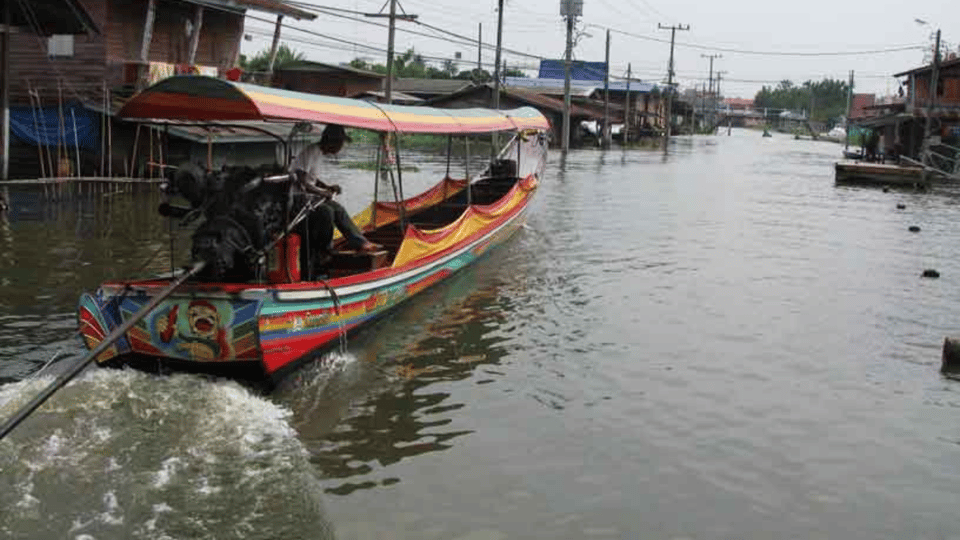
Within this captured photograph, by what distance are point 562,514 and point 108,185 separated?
717 inches

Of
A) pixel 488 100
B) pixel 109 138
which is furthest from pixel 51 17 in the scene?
pixel 488 100

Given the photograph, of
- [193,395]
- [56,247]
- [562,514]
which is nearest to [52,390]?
[193,395]

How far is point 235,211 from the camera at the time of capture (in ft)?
26.8

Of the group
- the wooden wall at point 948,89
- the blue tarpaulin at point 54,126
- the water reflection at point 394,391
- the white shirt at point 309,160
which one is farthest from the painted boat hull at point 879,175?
the white shirt at point 309,160

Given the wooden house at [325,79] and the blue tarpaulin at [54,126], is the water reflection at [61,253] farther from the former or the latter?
the wooden house at [325,79]

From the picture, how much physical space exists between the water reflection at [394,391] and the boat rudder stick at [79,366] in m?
1.42

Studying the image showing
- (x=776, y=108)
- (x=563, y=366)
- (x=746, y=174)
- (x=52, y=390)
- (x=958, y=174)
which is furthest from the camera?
(x=776, y=108)

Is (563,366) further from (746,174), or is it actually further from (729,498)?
(746,174)

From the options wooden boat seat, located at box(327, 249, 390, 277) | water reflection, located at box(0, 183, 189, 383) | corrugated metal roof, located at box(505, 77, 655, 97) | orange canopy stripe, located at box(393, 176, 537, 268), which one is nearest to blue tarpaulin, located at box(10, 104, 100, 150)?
water reflection, located at box(0, 183, 189, 383)

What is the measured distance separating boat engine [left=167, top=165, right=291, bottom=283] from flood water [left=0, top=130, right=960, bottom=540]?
1130 mm

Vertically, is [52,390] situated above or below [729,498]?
above

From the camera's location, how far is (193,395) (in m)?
7.41

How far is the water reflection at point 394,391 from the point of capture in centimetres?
693

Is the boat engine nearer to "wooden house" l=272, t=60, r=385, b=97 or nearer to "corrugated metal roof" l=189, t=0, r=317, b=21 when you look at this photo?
"corrugated metal roof" l=189, t=0, r=317, b=21
